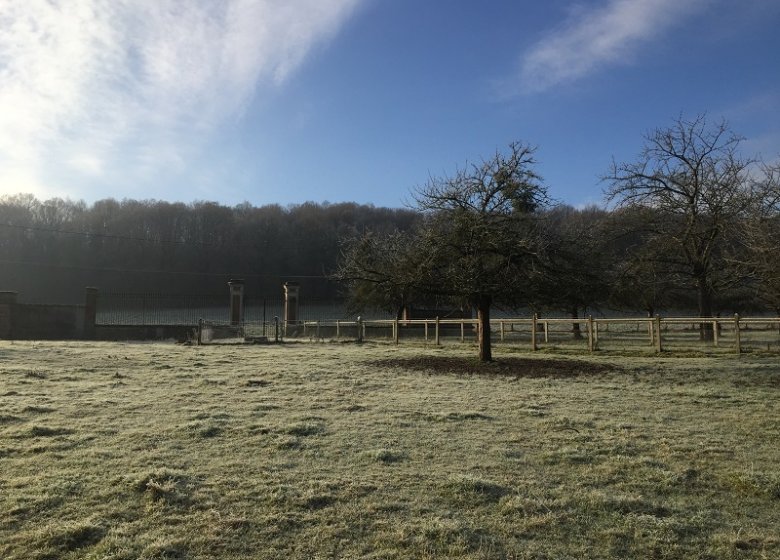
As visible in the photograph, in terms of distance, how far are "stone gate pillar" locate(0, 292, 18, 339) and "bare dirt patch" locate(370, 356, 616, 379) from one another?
17.9m

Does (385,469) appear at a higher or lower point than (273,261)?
lower

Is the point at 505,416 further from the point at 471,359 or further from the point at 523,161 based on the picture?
the point at 523,161

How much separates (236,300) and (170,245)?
1585 inches

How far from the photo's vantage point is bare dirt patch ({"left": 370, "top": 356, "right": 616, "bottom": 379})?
1285cm

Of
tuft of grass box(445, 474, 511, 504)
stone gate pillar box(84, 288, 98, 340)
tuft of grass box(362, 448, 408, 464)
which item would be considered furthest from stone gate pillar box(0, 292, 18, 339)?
tuft of grass box(445, 474, 511, 504)

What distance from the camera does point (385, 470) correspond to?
530 centimetres

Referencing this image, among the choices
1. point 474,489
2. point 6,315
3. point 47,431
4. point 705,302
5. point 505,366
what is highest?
point 705,302

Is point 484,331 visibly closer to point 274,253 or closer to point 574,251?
point 574,251

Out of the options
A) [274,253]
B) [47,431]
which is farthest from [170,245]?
[47,431]

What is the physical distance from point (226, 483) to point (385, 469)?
1404 millimetres

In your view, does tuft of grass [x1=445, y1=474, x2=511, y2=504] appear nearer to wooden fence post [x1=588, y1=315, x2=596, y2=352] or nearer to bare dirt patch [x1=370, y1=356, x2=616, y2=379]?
bare dirt patch [x1=370, y1=356, x2=616, y2=379]

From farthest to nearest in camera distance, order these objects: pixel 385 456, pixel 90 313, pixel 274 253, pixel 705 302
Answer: pixel 274 253, pixel 90 313, pixel 705 302, pixel 385 456

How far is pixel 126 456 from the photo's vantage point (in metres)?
5.70

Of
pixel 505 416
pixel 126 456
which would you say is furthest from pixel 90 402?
pixel 505 416
